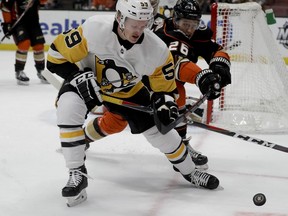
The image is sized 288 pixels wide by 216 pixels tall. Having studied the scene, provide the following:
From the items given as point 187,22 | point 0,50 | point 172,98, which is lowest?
point 0,50

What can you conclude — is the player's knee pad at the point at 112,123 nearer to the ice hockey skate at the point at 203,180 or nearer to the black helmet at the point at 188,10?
the ice hockey skate at the point at 203,180

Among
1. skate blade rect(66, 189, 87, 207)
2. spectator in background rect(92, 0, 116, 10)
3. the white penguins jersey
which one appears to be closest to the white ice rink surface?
skate blade rect(66, 189, 87, 207)

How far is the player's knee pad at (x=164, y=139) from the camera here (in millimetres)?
2678

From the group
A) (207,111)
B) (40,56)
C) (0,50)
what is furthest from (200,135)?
(0,50)

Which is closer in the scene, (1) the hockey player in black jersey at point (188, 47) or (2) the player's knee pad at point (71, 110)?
(2) the player's knee pad at point (71, 110)

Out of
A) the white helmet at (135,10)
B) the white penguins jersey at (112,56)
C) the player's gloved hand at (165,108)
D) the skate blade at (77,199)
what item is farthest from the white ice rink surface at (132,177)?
the white helmet at (135,10)

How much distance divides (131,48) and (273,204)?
89cm

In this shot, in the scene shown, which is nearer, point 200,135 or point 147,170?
point 147,170

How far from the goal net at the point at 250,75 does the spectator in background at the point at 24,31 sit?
1.97 meters

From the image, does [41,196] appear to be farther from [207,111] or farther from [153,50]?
[207,111]

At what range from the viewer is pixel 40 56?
568cm

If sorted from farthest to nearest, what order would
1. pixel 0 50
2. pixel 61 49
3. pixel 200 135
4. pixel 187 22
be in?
1. pixel 0 50
2. pixel 200 135
3. pixel 187 22
4. pixel 61 49

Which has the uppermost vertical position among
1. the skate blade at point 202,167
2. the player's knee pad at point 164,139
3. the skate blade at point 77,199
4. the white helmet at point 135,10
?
the white helmet at point 135,10

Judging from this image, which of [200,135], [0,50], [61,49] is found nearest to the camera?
[61,49]
